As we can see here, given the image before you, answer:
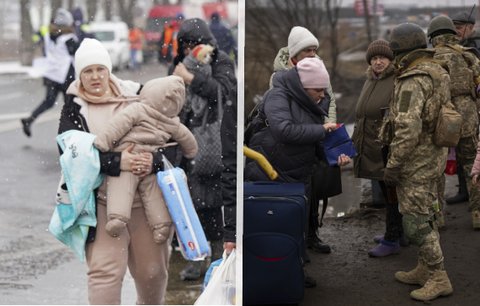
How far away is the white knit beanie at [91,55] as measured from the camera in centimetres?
335

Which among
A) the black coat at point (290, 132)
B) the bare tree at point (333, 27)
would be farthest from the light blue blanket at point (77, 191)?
the bare tree at point (333, 27)

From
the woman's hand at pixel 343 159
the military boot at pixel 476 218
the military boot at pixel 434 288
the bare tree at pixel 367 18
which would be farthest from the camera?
the bare tree at pixel 367 18

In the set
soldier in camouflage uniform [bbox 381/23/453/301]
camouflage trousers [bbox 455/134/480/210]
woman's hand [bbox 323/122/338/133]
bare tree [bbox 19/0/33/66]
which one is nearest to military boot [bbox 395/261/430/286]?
soldier in camouflage uniform [bbox 381/23/453/301]

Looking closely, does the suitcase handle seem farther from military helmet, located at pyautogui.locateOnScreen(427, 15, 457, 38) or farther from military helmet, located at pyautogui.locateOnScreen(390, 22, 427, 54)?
military helmet, located at pyautogui.locateOnScreen(427, 15, 457, 38)

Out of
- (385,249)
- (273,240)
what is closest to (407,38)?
(273,240)

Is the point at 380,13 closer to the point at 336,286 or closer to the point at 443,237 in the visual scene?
the point at 443,237

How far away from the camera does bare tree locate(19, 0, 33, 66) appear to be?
130 inches

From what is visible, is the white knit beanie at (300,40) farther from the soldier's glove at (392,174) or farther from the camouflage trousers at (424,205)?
the camouflage trousers at (424,205)

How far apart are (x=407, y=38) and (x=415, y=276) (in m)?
1.46

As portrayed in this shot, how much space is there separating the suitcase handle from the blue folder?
1.08ft

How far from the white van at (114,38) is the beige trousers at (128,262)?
1.90ft

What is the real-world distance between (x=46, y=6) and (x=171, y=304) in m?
1.23

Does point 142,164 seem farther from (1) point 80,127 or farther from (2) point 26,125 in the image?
(2) point 26,125

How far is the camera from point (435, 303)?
501cm
